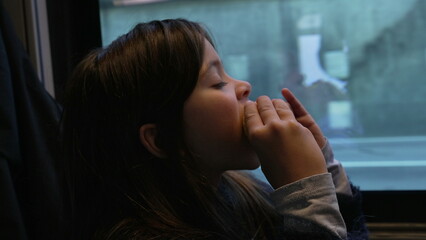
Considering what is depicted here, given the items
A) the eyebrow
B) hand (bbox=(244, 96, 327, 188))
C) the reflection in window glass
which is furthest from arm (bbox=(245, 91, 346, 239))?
the reflection in window glass

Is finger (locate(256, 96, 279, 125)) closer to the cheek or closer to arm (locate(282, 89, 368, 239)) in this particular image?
the cheek

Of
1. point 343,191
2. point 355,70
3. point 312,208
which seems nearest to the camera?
point 312,208

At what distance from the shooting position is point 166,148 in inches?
32.3

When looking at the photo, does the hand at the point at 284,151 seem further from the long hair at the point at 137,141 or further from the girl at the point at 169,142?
the long hair at the point at 137,141

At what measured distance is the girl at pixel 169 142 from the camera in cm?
76

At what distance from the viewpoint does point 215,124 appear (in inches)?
31.3

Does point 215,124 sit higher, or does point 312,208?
point 215,124

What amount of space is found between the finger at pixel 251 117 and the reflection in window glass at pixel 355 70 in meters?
0.45

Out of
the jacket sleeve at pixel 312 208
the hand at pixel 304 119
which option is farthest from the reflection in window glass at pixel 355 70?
the jacket sleeve at pixel 312 208

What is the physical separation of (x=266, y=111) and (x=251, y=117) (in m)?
0.03

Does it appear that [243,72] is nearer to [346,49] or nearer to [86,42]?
[346,49]

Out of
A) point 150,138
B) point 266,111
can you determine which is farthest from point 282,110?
point 150,138

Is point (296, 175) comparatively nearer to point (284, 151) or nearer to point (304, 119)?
point (284, 151)

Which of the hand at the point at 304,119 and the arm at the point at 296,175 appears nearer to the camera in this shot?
the arm at the point at 296,175
